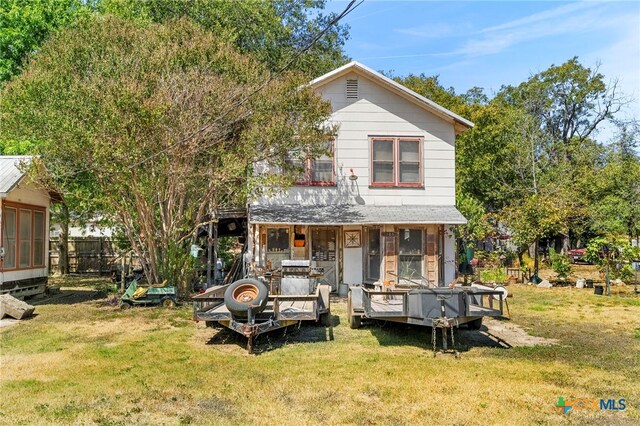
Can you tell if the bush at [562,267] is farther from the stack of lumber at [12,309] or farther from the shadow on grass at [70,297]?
the stack of lumber at [12,309]

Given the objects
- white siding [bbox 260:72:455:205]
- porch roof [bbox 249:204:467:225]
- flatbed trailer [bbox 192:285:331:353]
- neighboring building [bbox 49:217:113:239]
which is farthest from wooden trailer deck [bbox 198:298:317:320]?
neighboring building [bbox 49:217:113:239]

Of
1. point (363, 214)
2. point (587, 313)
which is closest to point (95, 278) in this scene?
point (363, 214)

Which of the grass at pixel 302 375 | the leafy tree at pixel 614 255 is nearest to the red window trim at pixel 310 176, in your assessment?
the grass at pixel 302 375

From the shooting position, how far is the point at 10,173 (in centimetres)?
1370

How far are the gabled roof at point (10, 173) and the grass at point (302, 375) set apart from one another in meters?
3.93

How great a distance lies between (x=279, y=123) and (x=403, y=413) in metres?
8.95

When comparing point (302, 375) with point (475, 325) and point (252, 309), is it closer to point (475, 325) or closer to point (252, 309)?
point (252, 309)

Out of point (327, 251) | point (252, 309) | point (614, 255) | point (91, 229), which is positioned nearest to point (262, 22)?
point (91, 229)

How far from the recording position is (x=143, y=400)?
6.05 metres

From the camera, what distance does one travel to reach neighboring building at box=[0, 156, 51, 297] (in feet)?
43.7

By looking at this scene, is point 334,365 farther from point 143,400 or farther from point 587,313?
point 587,313

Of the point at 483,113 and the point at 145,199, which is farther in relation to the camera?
the point at 483,113

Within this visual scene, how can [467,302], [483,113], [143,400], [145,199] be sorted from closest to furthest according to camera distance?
1. [143,400]
2. [467,302]
3. [145,199]
4. [483,113]

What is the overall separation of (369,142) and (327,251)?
342 centimetres
